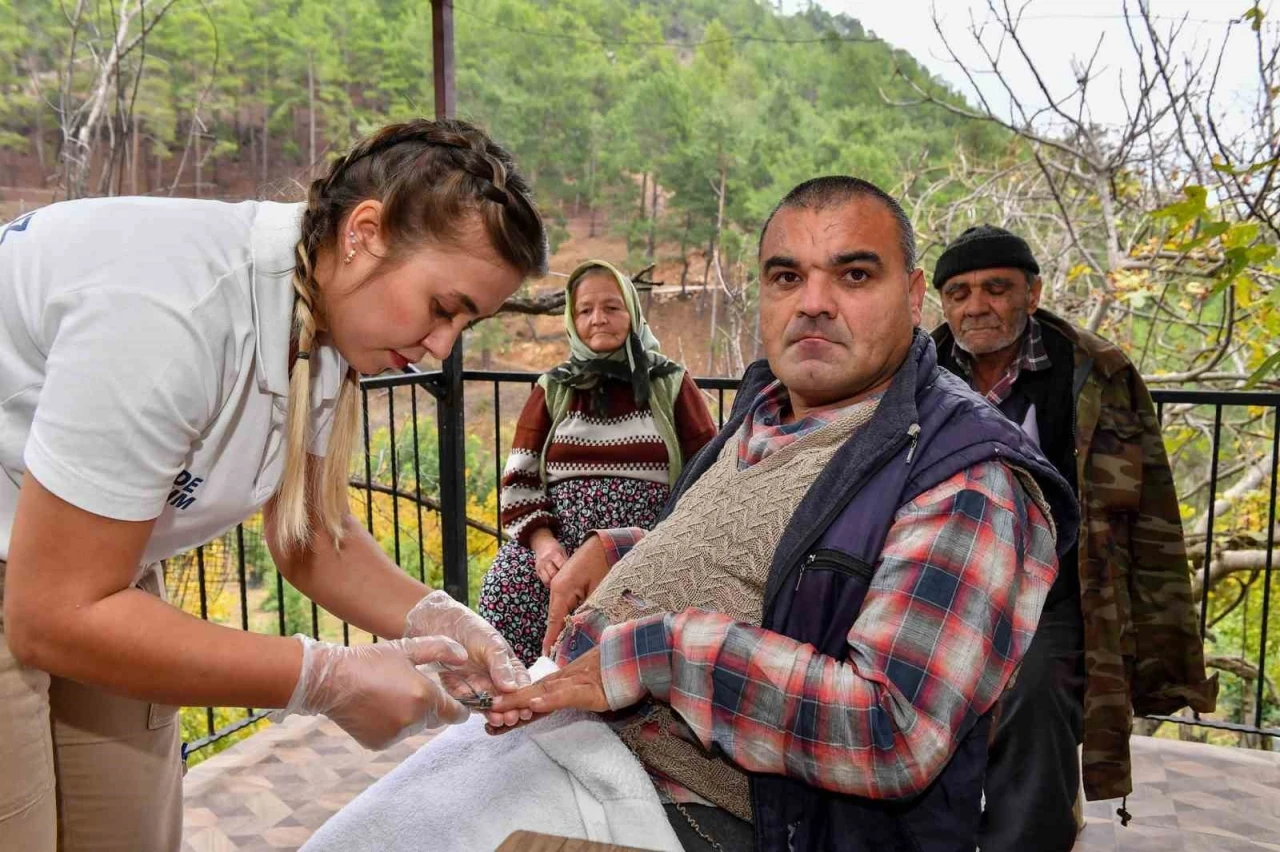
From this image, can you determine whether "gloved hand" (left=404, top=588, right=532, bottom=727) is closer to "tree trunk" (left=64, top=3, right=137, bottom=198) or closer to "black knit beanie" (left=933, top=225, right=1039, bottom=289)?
"black knit beanie" (left=933, top=225, right=1039, bottom=289)

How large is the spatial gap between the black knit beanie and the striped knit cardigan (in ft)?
3.07

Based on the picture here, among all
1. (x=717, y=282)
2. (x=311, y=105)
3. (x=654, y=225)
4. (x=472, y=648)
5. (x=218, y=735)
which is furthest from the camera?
(x=654, y=225)

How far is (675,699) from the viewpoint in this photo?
3.35 ft

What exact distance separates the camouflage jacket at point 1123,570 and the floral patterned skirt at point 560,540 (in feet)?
3.94

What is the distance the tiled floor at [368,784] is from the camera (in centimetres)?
222

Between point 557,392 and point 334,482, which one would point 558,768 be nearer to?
point 334,482

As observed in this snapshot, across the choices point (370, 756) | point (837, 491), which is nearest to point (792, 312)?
point (837, 491)

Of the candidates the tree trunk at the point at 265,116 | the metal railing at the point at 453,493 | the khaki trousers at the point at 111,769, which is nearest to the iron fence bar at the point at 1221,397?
the metal railing at the point at 453,493

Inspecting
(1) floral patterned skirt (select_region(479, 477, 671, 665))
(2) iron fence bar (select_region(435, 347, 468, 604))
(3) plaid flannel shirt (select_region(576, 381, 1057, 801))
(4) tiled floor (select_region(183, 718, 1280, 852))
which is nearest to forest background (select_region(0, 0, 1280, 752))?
(2) iron fence bar (select_region(435, 347, 468, 604))

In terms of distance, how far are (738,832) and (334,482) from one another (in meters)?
0.77

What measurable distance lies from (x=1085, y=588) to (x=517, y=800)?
58.0 inches

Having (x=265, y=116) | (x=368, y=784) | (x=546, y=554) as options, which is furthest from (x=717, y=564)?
(x=265, y=116)

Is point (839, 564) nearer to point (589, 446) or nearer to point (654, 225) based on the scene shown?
point (589, 446)

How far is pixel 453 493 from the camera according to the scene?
3604 mm
